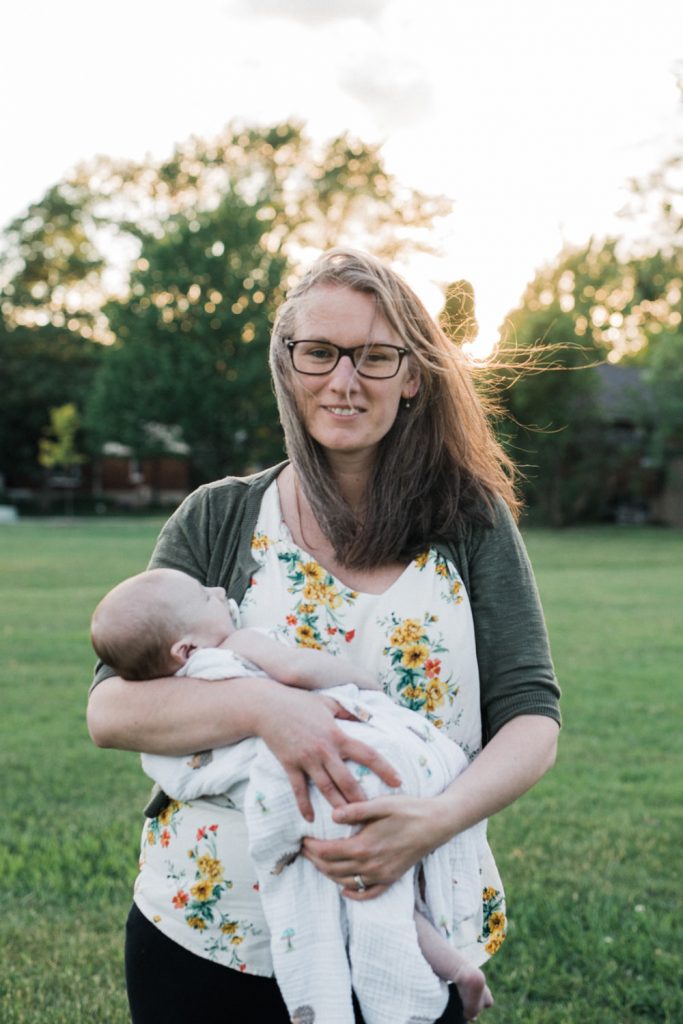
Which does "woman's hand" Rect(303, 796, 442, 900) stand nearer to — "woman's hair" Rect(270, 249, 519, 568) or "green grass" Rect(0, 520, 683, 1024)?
"woman's hair" Rect(270, 249, 519, 568)

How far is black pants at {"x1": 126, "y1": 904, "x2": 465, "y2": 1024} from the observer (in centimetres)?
217

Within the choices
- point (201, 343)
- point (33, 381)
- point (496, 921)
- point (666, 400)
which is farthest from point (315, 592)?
point (33, 381)

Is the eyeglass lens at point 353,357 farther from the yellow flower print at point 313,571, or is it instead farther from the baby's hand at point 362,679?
the baby's hand at point 362,679

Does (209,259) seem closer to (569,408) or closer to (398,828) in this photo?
(569,408)

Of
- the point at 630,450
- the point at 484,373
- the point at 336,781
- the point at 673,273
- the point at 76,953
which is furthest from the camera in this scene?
the point at 630,450

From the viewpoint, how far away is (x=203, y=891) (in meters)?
2.16

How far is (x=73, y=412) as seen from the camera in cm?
4725

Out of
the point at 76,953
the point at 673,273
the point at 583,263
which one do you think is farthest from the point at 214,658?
the point at 583,263

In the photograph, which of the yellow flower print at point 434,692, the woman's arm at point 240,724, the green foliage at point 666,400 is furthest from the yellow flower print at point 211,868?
the green foliage at point 666,400

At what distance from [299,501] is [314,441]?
0.47ft

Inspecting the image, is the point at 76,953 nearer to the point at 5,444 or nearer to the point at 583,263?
the point at 583,263

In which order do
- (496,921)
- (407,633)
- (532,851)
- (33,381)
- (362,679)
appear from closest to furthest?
(362,679)
(407,633)
(496,921)
(532,851)
(33,381)

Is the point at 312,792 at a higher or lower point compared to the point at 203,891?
higher

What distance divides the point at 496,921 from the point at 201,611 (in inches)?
37.5
